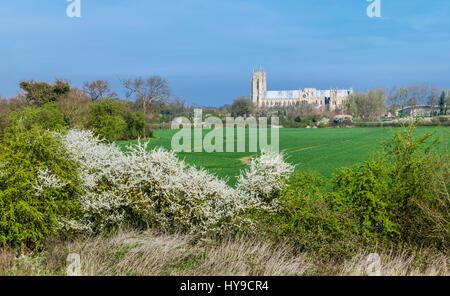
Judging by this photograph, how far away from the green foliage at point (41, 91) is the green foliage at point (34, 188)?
51.4 metres

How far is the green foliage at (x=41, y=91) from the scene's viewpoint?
5706 cm

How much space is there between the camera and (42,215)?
28.7ft

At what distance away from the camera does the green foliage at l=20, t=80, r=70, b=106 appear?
187ft

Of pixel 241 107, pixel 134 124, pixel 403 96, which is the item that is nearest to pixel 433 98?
pixel 403 96

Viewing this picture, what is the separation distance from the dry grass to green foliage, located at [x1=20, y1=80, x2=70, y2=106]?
179ft

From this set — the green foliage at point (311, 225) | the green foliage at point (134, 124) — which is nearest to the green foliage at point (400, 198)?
the green foliage at point (311, 225)

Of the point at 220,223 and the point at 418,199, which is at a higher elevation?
the point at 418,199

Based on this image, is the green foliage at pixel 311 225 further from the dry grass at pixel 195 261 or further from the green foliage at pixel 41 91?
the green foliage at pixel 41 91

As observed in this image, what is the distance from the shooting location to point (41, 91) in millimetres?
57125

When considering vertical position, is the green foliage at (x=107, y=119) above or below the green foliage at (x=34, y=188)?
above

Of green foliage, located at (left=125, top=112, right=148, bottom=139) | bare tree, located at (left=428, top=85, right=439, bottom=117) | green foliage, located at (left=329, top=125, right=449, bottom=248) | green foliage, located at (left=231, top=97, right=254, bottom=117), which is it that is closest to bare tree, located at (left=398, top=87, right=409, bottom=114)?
bare tree, located at (left=428, top=85, right=439, bottom=117)
